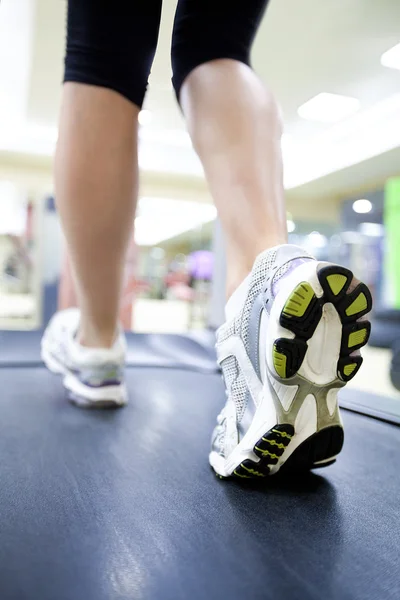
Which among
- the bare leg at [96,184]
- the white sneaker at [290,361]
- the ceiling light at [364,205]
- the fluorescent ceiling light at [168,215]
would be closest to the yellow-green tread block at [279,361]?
the white sneaker at [290,361]

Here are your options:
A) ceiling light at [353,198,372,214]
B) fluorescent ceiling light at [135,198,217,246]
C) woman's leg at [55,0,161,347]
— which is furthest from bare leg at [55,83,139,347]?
fluorescent ceiling light at [135,198,217,246]

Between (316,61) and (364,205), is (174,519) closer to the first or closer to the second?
(316,61)

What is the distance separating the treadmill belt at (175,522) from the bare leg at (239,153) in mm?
255

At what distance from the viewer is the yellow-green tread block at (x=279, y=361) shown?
0.44 m

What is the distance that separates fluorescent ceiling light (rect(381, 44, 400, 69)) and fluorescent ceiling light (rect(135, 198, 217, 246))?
3.29 m

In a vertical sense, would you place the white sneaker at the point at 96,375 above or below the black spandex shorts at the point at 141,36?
→ below

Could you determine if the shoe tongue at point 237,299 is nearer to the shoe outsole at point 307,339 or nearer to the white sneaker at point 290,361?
the white sneaker at point 290,361

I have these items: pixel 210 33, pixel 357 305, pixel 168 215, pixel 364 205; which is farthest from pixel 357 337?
pixel 168 215

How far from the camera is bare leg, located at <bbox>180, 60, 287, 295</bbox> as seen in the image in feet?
1.91

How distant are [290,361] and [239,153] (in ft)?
0.94

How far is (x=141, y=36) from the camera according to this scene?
0.67 meters

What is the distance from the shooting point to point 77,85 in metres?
0.69

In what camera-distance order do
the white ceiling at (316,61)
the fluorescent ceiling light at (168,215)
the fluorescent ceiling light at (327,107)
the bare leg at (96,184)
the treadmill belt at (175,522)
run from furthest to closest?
1. the fluorescent ceiling light at (168,215)
2. the fluorescent ceiling light at (327,107)
3. the white ceiling at (316,61)
4. the bare leg at (96,184)
5. the treadmill belt at (175,522)

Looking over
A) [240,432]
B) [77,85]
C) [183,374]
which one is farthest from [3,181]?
[240,432]
